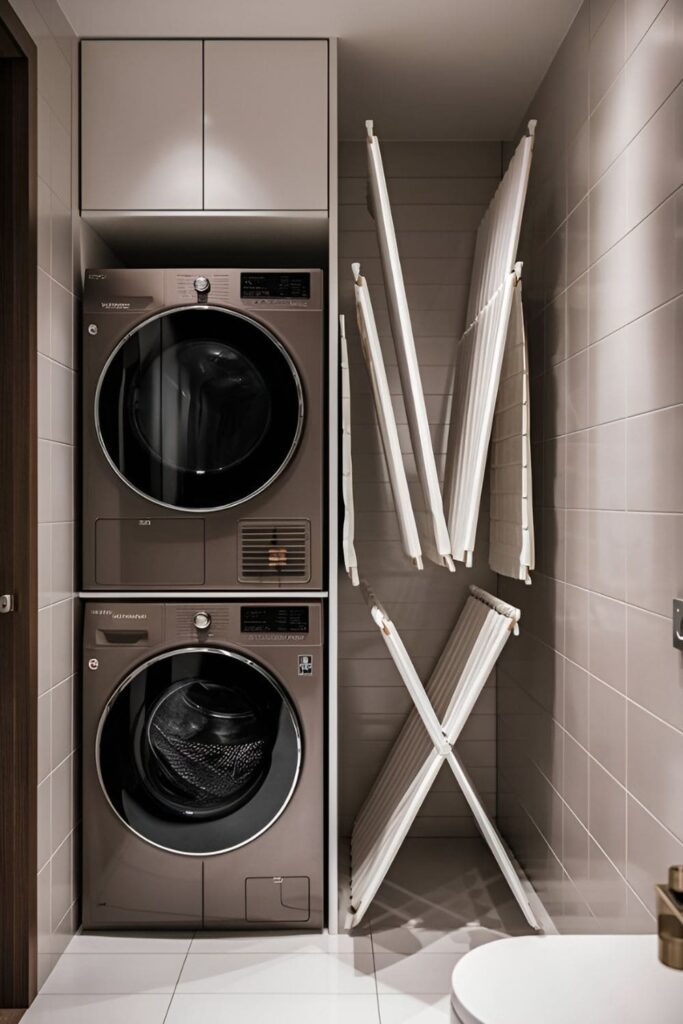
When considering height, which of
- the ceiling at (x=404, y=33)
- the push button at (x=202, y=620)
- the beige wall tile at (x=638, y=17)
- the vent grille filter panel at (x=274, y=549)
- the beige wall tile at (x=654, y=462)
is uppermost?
the ceiling at (x=404, y=33)

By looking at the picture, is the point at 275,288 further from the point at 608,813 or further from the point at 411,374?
the point at 608,813

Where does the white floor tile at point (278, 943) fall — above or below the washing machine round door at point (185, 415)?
below

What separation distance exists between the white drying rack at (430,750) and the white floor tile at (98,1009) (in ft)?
1.81

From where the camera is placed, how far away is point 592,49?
6.79 ft

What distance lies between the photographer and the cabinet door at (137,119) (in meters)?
2.34

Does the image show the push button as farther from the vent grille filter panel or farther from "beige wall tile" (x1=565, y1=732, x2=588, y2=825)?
"beige wall tile" (x1=565, y1=732, x2=588, y2=825)

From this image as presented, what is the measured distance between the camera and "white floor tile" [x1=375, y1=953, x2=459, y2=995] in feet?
6.82

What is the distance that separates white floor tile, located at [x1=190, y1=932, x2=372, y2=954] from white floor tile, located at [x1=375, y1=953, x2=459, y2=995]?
86 mm

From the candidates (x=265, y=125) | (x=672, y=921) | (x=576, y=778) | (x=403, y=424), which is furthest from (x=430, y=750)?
(x=265, y=125)

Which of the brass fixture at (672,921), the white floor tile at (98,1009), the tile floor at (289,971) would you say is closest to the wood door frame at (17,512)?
the white floor tile at (98,1009)

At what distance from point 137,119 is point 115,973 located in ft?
7.40

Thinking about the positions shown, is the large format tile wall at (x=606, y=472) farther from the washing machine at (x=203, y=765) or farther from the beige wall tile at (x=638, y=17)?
the washing machine at (x=203, y=765)

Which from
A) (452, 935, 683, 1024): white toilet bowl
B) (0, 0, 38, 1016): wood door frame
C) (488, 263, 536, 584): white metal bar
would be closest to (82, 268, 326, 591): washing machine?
(0, 0, 38, 1016): wood door frame

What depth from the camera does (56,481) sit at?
7.16 feet
